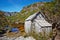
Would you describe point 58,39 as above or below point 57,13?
below

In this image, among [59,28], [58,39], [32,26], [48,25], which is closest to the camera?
[59,28]

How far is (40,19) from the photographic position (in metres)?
27.5

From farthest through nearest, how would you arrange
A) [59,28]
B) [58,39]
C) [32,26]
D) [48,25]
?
[32,26] < [48,25] < [58,39] < [59,28]

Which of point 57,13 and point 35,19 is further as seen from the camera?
point 35,19

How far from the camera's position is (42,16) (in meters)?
28.0

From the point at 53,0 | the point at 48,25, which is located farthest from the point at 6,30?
the point at 53,0

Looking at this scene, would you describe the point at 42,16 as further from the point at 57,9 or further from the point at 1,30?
the point at 57,9

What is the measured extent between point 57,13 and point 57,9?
0.18m

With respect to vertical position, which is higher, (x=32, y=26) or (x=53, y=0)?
(x=53, y=0)

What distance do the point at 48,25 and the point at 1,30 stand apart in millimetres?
11792

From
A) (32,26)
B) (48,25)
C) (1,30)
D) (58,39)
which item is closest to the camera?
(58,39)

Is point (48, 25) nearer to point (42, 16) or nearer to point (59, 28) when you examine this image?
point (42, 16)

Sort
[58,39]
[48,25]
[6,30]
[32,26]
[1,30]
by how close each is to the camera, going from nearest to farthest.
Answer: [58,39] → [48,25] → [32,26] → [1,30] → [6,30]

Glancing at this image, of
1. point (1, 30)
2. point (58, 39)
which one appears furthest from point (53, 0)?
point (1, 30)
